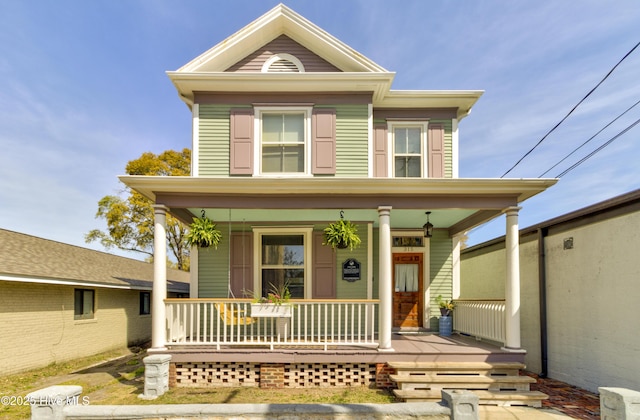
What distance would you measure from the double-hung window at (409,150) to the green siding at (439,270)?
186 cm

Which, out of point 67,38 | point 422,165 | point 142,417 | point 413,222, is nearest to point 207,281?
point 142,417

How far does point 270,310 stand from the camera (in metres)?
6.51

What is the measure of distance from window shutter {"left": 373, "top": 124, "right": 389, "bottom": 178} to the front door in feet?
7.48

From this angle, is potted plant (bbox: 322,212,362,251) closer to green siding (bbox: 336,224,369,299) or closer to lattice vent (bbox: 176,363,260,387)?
green siding (bbox: 336,224,369,299)

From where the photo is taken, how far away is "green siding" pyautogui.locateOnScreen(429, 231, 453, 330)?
895 centimetres

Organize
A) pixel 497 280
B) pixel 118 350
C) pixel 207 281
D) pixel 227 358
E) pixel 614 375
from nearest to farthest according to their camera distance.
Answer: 1. pixel 614 375
2. pixel 227 358
3. pixel 207 281
4. pixel 497 280
5. pixel 118 350

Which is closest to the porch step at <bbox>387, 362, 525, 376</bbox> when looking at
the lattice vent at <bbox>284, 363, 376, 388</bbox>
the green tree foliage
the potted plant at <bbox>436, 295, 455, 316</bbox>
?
the lattice vent at <bbox>284, 363, 376, 388</bbox>

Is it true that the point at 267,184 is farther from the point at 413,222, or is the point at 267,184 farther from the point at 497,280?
the point at 497,280

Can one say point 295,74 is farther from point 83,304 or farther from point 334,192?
point 83,304

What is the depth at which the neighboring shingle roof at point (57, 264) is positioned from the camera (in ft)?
26.5

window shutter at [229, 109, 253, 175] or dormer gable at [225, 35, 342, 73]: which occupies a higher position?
dormer gable at [225, 35, 342, 73]

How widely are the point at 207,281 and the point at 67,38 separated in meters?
8.53

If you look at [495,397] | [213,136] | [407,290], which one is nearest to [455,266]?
[407,290]

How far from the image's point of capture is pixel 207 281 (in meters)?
8.27
